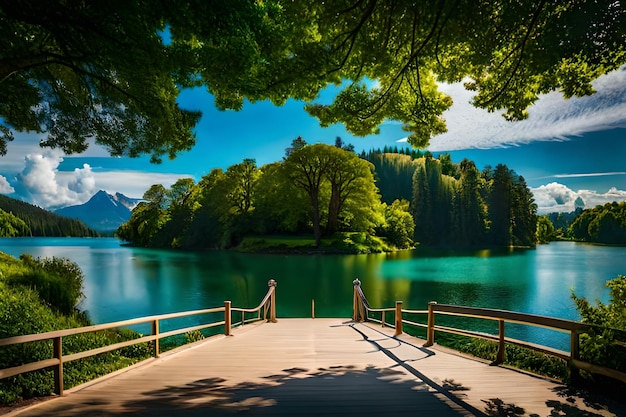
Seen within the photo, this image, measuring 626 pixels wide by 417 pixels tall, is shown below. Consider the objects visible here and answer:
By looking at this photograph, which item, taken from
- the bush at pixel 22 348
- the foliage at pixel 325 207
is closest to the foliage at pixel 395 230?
the foliage at pixel 325 207

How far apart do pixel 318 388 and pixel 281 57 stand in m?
5.39

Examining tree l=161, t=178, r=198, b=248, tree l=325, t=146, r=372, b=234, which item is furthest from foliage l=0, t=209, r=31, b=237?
tree l=161, t=178, r=198, b=248

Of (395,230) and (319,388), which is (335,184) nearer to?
(395,230)

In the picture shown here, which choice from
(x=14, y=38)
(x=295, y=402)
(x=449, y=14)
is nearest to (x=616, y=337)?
(x=295, y=402)

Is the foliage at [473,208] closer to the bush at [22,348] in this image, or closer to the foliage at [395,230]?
the foliage at [395,230]

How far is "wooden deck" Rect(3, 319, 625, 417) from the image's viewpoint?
3537 mm

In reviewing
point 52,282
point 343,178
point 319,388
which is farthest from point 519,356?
point 343,178

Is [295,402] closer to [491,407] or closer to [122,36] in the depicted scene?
[491,407]

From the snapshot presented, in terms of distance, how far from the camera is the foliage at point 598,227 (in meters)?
84.6

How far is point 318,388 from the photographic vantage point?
4.30 metres

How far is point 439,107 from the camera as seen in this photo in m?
8.37

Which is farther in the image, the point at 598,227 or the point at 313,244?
the point at 598,227

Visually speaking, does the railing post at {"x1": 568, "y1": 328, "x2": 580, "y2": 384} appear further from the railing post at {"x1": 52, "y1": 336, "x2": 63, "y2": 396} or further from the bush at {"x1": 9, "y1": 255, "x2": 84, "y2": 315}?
the bush at {"x1": 9, "y1": 255, "x2": 84, "y2": 315}

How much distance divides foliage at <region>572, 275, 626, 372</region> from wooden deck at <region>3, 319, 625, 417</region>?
0.48m
